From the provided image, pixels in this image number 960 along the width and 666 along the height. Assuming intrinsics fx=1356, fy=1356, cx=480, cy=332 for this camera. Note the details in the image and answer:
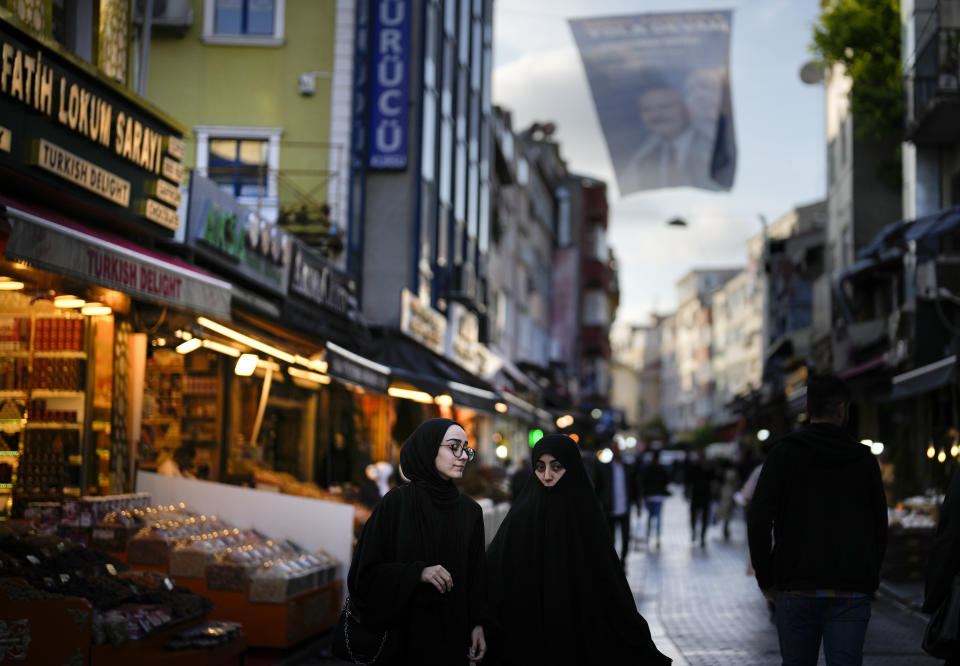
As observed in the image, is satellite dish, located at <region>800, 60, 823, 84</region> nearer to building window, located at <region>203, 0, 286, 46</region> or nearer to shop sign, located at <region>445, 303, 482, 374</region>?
shop sign, located at <region>445, 303, 482, 374</region>

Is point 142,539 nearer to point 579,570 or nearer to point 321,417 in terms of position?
point 579,570

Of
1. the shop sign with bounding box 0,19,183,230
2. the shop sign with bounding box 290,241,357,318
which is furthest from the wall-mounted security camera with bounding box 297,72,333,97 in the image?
the shop sign with bounding box 0,19,183,230

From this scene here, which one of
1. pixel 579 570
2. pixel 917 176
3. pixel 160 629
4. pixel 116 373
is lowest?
pixel 160 629

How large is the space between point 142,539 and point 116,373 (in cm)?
261

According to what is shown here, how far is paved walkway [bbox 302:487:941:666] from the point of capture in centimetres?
1106

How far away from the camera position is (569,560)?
6.86m

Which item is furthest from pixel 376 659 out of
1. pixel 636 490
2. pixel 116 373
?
pixel 636 490

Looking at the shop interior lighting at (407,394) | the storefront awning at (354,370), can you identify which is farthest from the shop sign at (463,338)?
the storefront awning at (354,370)

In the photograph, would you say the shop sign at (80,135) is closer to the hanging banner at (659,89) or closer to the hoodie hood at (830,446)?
the hanging banner at (659,89)

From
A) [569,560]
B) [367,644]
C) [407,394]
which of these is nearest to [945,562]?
[569,560]

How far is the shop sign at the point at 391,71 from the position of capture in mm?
23625

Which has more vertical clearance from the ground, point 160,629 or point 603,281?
point 603,281

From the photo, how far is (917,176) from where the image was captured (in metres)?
27.0

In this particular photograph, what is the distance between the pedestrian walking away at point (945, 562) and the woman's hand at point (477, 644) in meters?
2.07
